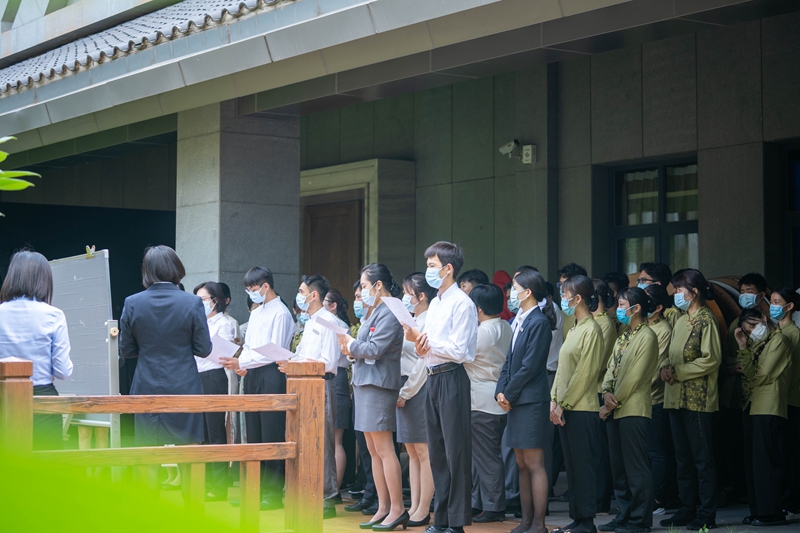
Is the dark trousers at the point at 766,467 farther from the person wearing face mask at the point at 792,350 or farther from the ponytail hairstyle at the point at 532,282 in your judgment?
the ponytail hairstyle at the point at 532,282

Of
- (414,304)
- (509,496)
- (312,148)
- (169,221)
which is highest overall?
(312,148)

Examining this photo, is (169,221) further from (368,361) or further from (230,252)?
(368,361)

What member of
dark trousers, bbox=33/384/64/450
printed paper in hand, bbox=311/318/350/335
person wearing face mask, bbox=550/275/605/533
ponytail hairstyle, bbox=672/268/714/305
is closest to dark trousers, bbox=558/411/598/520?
person wearing face mask, bbox=550/275/605/533

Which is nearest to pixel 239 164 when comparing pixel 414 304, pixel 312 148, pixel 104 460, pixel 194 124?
pixel 194 124

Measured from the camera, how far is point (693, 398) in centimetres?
691

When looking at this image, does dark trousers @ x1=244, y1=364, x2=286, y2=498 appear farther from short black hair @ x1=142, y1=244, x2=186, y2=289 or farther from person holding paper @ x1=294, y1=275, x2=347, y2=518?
short black hair @ x1=142, y1=244, x2=186, y2=289

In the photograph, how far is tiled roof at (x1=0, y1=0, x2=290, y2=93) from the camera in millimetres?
8641

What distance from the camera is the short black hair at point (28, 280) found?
519cm

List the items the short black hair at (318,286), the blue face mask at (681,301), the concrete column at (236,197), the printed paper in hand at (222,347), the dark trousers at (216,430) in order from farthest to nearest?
the concrete column at (236,197), the dark trousers at (216,430), the short black hair at (318,286), the printed paper in hand at (222,347), the blue face mask at (681,301)

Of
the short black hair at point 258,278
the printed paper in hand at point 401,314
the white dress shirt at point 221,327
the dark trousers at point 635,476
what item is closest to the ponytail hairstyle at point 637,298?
the dark trousers at point 635,476

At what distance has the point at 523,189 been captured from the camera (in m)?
12.1

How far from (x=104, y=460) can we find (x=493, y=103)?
10.2 metres

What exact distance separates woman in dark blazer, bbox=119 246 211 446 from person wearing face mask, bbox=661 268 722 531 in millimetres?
3454

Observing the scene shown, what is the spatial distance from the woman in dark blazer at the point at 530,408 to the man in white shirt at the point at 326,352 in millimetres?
1670
